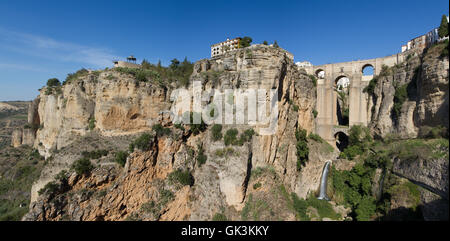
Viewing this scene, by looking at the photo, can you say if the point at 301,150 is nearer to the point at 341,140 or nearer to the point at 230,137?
the point at 230,137

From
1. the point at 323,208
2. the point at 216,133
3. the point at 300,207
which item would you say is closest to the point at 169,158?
the point at 216,133

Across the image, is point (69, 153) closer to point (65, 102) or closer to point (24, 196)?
point (65, 102)

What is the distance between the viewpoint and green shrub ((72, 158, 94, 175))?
12.7 m

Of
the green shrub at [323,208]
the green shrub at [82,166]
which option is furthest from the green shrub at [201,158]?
the green shrub at [323,208]

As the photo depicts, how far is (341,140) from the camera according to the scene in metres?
24.8

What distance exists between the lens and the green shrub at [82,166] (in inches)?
499

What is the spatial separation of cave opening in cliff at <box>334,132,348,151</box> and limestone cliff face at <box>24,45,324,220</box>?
258 inches

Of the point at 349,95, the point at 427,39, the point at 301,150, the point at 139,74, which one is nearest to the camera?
the point at 139,74

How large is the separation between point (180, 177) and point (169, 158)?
5.32 feet

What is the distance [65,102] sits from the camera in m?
19.0

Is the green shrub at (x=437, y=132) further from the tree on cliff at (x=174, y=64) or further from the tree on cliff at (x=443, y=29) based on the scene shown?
the tree on cliff at (x=174, y=64)

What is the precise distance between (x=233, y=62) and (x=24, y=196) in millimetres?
21796

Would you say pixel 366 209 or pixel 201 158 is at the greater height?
pixel 201 158
